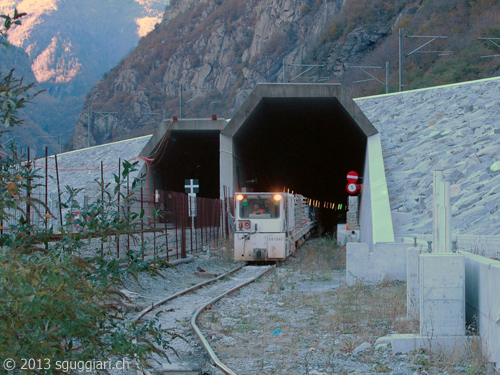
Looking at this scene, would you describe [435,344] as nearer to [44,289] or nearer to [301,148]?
[44,289]

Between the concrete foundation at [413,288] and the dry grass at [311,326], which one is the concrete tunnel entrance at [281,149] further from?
the concrete foundation at [413,288]

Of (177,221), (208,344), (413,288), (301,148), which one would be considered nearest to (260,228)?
(177,221)

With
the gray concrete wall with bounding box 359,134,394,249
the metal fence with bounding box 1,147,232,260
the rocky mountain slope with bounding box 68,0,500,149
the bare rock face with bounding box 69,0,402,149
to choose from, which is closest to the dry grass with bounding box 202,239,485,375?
the gray concrete wall with bounding box 359,134,394,249

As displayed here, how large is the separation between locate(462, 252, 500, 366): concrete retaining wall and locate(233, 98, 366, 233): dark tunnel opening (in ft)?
66.2

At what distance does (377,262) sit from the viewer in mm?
14211

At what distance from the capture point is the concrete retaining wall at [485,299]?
6578 mm

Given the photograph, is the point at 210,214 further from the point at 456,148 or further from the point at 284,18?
the point at 284,18

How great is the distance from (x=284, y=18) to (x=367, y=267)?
94444 mm

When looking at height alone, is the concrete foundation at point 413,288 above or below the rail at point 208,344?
above

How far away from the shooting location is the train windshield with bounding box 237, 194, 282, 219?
21.0 metres

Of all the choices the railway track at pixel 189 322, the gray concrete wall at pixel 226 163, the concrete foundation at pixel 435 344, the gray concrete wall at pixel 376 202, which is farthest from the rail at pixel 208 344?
the gray concrete wall at pixel 226 163

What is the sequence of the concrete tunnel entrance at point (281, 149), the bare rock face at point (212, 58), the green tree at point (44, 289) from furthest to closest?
the bare rock face at point (212, 58) → the concrete tunnel entrance at point (281, 149) → the green tree at point (44, 289)

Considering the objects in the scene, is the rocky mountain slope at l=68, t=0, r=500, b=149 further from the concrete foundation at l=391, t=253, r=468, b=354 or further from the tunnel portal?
the concrete foundation at l=391, t=253, r=468, b=354

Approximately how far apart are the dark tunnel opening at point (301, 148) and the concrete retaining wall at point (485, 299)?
2019 centimetres
